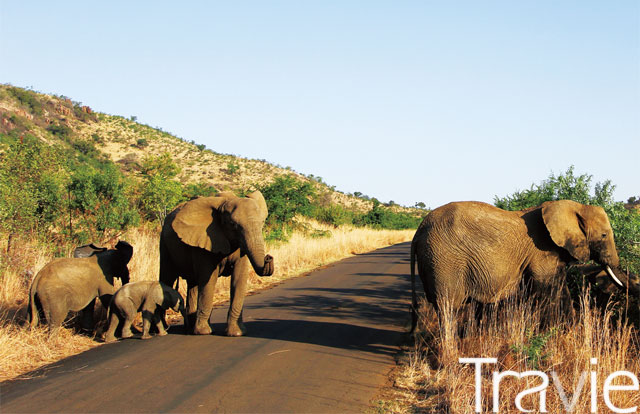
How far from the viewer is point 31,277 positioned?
10914 mm

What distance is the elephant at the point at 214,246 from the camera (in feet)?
27.3

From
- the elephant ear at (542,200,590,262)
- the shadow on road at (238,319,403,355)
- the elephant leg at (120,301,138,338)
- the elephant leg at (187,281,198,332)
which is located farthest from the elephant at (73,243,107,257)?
the elephant ear at (542,200,590,262)

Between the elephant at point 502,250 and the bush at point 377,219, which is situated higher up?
the bush at point 377,219

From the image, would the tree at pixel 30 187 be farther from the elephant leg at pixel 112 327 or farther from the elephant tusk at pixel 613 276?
the elephant tusk at pixel 613 276

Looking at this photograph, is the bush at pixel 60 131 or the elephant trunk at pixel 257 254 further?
the bush at pixel 60 131

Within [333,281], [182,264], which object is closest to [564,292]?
[182,264]

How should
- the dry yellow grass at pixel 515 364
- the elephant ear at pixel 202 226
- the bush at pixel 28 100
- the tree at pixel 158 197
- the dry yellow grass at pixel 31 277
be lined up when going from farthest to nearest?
the bush at pixel 28 100 → the tree at pixel 158 197 → the elephant ear at pixel 202 226 → the dry yellow grass at pixel 31 277 → the dry yellow grass at pixel 515 364

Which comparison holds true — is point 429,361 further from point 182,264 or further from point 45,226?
point 45,226

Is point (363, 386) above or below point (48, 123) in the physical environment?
below

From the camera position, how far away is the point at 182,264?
9.26 m

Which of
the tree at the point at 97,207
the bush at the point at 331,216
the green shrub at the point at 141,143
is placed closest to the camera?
the tree at the point at 97,207

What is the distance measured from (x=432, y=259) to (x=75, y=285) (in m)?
5.16

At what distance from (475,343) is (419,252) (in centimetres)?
152

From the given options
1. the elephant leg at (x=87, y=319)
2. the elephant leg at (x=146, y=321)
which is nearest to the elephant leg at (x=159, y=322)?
the elephant leg at (x=146, y=321)
